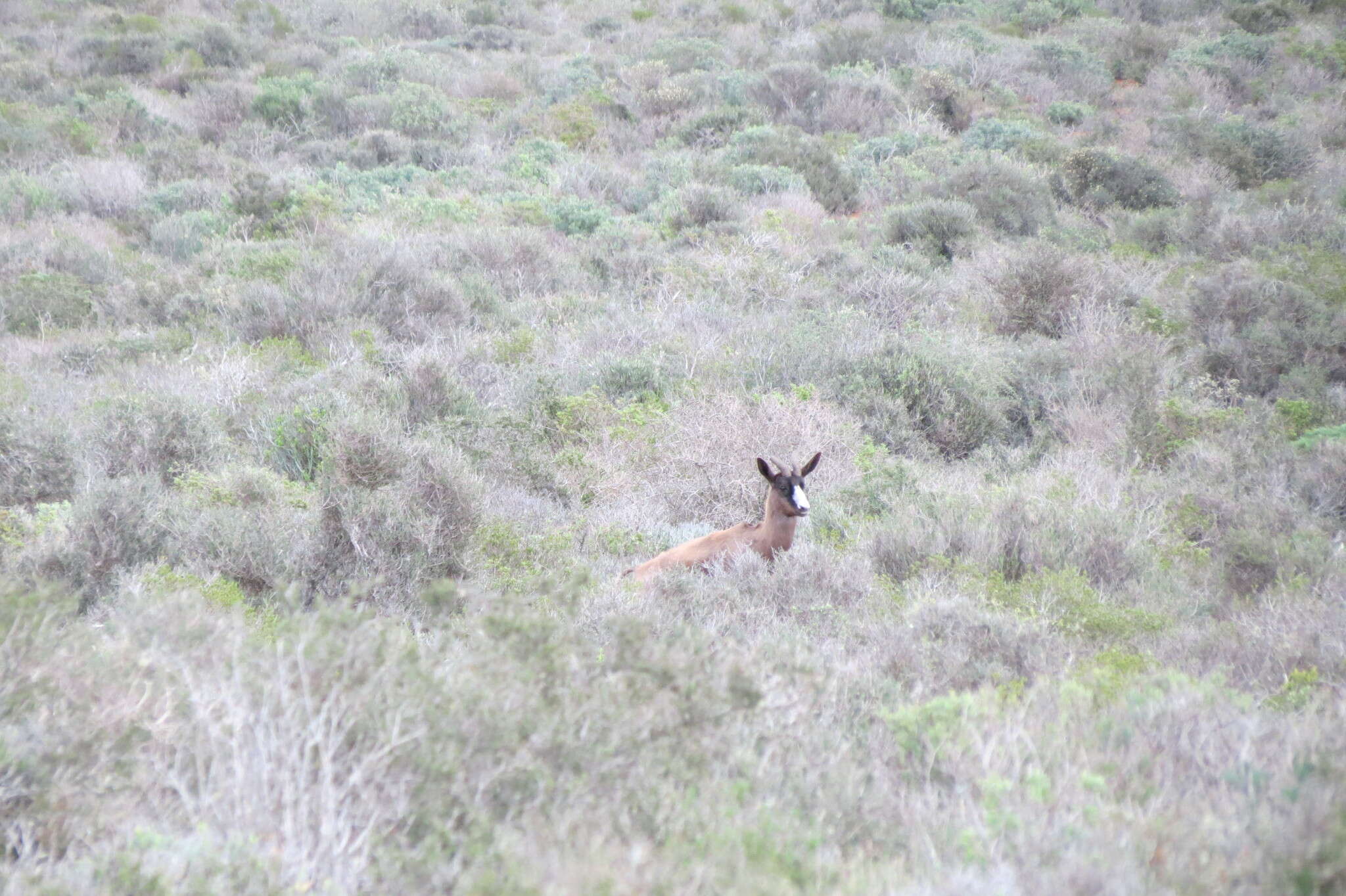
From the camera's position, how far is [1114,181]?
51.4 ft

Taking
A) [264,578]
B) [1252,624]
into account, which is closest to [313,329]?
[264,578]

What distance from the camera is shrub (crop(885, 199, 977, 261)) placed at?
13031mm

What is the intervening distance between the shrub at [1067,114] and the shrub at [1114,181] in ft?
12.7

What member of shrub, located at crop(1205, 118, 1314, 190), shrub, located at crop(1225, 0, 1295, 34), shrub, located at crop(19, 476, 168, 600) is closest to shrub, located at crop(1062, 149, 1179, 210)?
shrub, located at crop(1205, 118, 1314, 190)

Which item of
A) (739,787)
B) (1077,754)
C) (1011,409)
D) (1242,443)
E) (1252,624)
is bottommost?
(1011,409)

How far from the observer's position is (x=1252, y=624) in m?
4.33

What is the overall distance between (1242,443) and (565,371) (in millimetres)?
5594

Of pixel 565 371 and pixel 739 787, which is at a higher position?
pixel 739 787

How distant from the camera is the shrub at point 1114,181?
50.2 feet

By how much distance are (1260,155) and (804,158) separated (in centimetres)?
782

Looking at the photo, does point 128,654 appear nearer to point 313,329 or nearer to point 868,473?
point 868,473

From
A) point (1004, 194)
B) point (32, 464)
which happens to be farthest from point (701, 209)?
point (32, 464)

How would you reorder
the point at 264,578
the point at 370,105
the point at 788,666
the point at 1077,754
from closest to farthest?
1. the point at 1077,754
2. the point at 788,666
3. the point at 264,578
4. the point at 370,105

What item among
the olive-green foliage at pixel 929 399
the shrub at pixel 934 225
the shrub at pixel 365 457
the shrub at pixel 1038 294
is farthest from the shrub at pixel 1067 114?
the shrub at pixel 365 457
